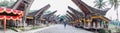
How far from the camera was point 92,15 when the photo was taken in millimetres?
48781

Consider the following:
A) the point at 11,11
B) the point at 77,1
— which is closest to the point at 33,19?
the point at 77,1

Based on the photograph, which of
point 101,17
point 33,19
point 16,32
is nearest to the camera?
point 16,32

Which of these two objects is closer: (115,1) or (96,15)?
(96,15)

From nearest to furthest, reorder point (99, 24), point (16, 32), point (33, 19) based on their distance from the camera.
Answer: point (16, 32) < point (99, 24) < point (33, 19)

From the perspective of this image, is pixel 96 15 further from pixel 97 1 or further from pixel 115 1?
pixel 97 1

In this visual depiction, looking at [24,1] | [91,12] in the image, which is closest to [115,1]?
[91,12]

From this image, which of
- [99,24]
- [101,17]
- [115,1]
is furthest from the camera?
[115,1]

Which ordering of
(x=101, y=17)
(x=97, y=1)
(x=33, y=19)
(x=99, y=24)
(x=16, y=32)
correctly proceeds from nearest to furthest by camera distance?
(x=16, y=32) → (x=101, y=17) → (x=99, y=24) → (x=33, y=19) → (x=97, y=1)

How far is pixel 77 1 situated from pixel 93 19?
528cm

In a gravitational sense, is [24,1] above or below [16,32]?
above

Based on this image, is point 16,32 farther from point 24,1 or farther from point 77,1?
point 77,1

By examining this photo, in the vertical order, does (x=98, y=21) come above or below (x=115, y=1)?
below

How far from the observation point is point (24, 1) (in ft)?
164

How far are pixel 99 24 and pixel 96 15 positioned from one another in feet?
9.90
